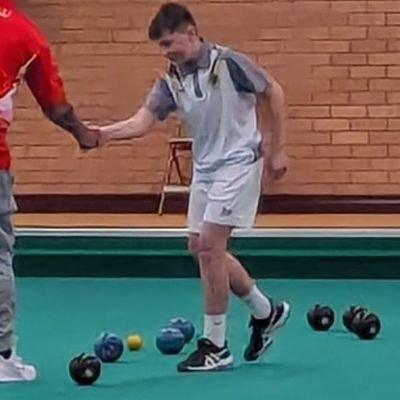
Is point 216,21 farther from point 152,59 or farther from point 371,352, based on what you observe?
point 371,352

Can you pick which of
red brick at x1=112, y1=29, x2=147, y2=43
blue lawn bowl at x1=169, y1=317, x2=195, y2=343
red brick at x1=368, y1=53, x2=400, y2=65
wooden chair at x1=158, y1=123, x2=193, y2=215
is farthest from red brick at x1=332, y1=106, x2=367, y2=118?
blue lawn bowl at x1=169, y1=317, x2=195, y2=343

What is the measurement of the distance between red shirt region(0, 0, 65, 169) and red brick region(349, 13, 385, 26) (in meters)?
5.06

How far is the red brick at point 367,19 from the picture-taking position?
348 inches

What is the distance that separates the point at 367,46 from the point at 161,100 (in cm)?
466

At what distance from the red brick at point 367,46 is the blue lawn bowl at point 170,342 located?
4649 millimetres

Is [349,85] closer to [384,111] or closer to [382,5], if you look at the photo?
[384,111]

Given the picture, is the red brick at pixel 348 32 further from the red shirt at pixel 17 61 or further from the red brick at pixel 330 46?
the red shirt at pixel 17 61

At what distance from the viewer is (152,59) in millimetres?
8992

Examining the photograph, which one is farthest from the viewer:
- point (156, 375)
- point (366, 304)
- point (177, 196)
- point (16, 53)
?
point (177, 196)

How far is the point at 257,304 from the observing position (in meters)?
4.50

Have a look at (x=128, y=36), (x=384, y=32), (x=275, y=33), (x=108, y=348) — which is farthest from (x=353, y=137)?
(x=108, y=348)

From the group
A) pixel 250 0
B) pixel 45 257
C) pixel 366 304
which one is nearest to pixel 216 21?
pixel 250 0

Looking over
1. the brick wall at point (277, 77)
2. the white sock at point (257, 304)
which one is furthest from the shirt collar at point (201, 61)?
the brick wall at point (277, 77)

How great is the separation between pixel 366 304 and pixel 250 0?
3.56 metres
